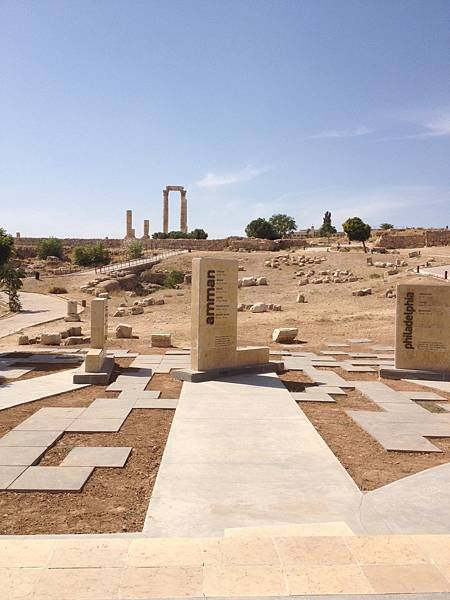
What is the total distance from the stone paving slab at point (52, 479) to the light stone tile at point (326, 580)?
2947 mm

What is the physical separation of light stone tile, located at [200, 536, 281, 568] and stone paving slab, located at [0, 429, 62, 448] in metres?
3.78

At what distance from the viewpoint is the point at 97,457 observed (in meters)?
6.97

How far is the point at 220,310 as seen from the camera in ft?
40.8

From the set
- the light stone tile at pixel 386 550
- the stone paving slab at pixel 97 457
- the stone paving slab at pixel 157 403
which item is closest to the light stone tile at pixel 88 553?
the light stone tile at pixel 386 550

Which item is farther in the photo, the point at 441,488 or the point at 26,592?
the point at 441,488

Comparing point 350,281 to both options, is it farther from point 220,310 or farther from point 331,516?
point 331,516

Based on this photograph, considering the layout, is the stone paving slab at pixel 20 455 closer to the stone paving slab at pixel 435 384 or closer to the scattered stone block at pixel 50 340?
the stone paving slab at pixel 435 384

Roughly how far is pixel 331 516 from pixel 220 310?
7.47 metres

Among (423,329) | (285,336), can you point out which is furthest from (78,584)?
(285,336)

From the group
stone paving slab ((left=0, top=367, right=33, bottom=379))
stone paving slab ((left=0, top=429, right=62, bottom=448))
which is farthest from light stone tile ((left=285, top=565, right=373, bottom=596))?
stone paving slab ((left=0, top=367, right=33, bottom=379))

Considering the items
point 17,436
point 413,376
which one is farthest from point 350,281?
point 17,436

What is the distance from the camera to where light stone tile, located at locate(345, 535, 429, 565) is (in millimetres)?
4047

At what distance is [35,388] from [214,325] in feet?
13.0

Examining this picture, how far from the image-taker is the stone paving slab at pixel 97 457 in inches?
264
